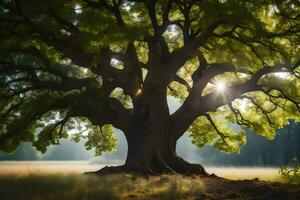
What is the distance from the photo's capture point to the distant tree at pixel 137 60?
47.1ft

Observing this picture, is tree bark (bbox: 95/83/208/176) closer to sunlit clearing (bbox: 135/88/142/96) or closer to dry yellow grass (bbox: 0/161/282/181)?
sunlit clearing (bbox: 135/88/142/96)

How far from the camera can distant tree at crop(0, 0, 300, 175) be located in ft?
47.1

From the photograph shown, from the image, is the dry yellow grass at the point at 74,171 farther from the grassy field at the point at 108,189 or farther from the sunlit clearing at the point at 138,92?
the sunlit clearing at the point at 138,92

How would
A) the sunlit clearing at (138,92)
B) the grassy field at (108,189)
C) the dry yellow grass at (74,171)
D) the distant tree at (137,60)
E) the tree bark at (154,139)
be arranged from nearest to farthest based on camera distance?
1. the grassy field at (108,189)
2. the distant tree at (137,60)
3. the dry yellow grass at (74,171)
4. the tree bark at (154,139)
5. the sunlit clearing at (138,92)

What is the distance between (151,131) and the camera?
19.4 metres

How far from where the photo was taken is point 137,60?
19797 millimetres

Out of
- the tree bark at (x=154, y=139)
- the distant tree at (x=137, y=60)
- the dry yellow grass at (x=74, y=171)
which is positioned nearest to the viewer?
the distant tree at (x=137, y=60)

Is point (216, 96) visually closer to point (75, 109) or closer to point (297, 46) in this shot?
point (297, 46)

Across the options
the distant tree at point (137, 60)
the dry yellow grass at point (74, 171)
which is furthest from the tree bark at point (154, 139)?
the dry yellow grass at point (74, 171)

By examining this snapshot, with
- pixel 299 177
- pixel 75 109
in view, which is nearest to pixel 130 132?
pixel 75 109

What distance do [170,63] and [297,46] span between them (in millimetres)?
5584

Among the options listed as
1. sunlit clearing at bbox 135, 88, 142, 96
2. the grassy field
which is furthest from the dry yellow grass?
sunlit clearing at bbox 135, 88, 142, 96

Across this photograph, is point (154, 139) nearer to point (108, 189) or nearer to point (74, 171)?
point (74, 171)

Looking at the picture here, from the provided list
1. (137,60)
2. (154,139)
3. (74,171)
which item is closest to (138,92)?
(137,60)
